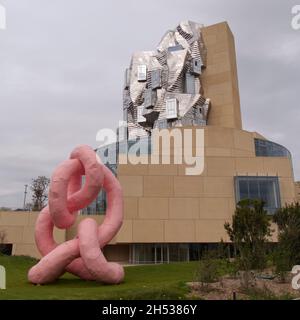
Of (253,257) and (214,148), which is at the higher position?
(214,148)

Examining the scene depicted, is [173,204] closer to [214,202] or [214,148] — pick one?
[214,202]

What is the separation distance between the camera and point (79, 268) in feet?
49.0

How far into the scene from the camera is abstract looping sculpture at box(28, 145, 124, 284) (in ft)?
45.9

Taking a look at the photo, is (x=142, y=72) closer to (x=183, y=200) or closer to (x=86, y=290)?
(x=183, y=200)

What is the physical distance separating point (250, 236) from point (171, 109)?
34814 mm

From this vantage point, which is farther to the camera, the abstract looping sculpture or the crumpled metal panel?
the crumpled metal panel

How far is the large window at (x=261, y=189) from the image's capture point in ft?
117

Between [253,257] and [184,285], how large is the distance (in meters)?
3.19

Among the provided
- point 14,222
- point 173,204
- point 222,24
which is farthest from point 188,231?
point 222,24

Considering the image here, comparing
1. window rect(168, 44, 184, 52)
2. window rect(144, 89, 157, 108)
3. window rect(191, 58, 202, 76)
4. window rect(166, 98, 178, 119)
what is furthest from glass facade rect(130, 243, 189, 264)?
window rect(168, 44, 184, 52)

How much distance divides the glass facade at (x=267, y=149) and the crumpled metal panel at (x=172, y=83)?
9334mm

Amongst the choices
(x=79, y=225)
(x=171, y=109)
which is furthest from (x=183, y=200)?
(x=79, y=225)

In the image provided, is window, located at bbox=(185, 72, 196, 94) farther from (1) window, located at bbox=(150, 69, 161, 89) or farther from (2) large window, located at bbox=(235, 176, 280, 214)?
(2) large window, located at bbox=(235, 176, 280, 214)

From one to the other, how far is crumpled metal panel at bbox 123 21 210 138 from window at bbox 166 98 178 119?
53 centimetres
